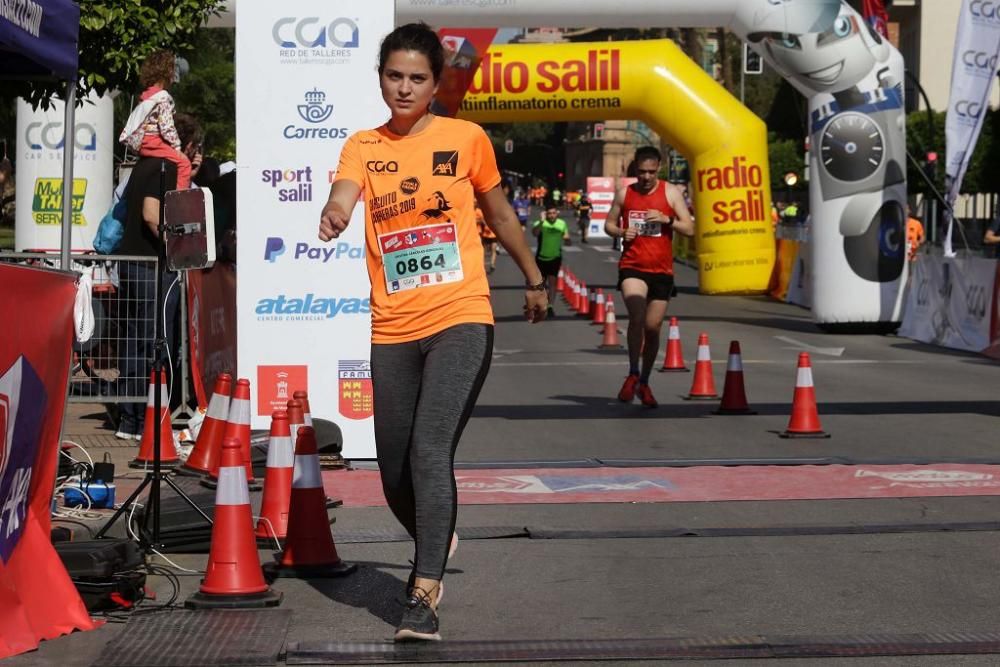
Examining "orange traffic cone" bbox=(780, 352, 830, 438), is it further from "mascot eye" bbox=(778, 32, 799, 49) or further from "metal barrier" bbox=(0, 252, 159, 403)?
"mascot eye" bbox=(778, 32, 799, 49)

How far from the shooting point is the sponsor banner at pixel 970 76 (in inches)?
815

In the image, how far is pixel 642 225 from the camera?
13828mm

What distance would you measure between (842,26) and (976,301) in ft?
14.0

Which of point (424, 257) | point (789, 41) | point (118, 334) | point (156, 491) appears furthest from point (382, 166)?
point (789, 41)

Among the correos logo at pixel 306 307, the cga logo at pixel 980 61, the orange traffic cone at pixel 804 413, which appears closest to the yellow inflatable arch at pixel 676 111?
the cga logo at pixel 980 61

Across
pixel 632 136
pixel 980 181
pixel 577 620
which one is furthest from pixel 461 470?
pixel 632 136

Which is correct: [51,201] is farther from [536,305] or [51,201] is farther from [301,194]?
[536,305]

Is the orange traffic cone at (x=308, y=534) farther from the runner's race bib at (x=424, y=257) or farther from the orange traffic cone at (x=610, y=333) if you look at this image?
the orange traffic cone at (x=610, y=333)

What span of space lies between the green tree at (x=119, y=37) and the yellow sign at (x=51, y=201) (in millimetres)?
9826

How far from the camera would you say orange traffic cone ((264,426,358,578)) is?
6957 mm

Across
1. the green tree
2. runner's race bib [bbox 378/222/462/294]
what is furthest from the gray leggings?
the green tree

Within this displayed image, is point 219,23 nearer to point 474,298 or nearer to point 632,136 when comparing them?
point 474,298

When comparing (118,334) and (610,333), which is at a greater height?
(118,334)

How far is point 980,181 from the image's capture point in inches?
2269
